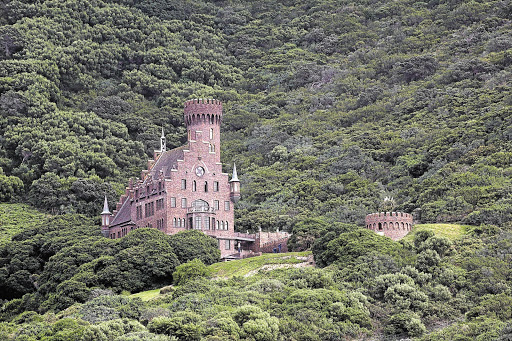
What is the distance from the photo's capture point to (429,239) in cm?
12412

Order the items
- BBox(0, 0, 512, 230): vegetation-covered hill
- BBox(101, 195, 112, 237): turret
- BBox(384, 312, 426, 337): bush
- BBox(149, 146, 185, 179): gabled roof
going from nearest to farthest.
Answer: BBox(384, 312, 426, 337): bush, BBox(149, 146, 185, 179): gabled roof, BBox(101, 195, 112, 237): turret, BBox(0, 0, 512, 230): vegetation-covered hill

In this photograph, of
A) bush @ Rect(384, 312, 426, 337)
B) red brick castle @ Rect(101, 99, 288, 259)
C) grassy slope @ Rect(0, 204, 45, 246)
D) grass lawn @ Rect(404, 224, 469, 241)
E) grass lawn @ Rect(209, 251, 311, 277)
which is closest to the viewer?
bush @ Rect(384, 312, 426, 337)

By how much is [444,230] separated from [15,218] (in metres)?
59.4

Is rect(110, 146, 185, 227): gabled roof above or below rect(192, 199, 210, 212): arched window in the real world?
above

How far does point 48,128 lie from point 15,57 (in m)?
22.7

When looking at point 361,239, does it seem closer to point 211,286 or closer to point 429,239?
point 429,239

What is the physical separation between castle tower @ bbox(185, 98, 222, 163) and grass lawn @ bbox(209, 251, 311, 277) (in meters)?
17.4

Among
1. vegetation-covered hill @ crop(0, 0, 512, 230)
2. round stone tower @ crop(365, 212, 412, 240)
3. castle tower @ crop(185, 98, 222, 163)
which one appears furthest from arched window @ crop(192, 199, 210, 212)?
round stone tower @ crop(365, 212, 412, 240)

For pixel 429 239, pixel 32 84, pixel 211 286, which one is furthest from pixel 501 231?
pixel 32 84

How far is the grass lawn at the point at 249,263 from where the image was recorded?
12581 cm

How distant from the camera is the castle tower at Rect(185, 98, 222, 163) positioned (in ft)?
468

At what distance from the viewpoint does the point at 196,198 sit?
139875 mm

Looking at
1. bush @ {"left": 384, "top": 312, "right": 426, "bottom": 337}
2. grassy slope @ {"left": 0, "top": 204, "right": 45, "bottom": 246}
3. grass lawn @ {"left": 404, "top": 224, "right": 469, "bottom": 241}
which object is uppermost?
grassy slope @ {"left": 0, "top": 204, "right": 45, "bottom": 246}

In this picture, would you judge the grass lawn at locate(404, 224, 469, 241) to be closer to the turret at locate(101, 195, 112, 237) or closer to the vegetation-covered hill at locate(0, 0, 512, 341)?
the vegetation-covered hill at locate(0, 0, 512, 341)
